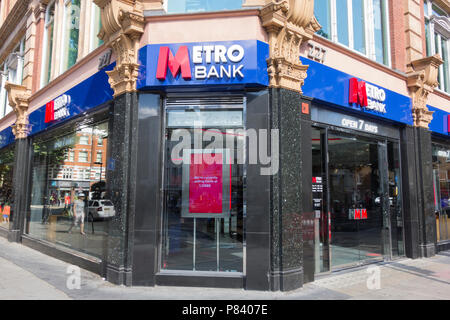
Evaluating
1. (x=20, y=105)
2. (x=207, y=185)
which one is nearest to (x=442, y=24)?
(x=207, y=185)

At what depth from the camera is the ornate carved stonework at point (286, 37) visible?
6.23 metres

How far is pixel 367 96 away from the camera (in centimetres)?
835

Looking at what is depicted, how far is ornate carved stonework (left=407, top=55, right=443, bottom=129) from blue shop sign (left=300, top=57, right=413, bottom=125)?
29 centimetres

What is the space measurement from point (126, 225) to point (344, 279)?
451 cm

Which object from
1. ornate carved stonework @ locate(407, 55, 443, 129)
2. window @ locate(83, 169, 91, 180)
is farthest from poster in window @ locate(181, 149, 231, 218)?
ornate carved stonework @ locate(407, 55, 443, 129)

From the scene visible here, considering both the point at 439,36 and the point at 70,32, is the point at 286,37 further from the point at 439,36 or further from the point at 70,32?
the point at 439,36

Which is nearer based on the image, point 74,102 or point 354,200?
point 354,200

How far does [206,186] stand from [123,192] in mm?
1570

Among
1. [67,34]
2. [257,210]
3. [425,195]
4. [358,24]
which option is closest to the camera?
[257,210]

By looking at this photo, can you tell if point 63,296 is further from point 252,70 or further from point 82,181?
point 252,70

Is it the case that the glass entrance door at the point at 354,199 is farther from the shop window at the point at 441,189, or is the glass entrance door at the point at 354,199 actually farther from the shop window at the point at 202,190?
the shop window at the point at 441,189

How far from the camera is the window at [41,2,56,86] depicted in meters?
12.1

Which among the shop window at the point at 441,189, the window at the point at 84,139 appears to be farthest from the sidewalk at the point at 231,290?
the shop window at the point at 441,189
